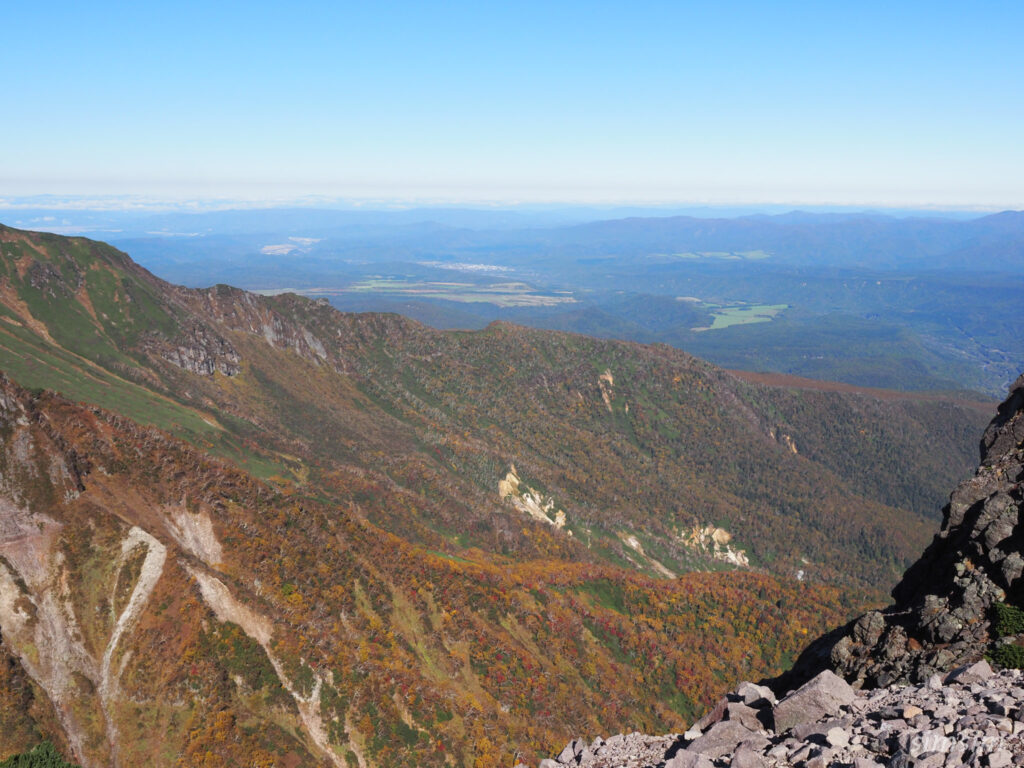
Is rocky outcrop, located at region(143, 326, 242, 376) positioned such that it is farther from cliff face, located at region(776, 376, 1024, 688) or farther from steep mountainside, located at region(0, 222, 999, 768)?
cliff face, located at region(776, 376, 1024, 688)

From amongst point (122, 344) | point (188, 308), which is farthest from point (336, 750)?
point (188, 308)

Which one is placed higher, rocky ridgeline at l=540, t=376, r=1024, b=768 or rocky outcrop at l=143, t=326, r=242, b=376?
rocky outcrop at l=143, t=326, r=242, b=376

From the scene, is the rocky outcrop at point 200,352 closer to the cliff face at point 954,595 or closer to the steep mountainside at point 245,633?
the steep mountainside at point 245,633

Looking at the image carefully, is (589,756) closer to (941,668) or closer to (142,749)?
(941,668)

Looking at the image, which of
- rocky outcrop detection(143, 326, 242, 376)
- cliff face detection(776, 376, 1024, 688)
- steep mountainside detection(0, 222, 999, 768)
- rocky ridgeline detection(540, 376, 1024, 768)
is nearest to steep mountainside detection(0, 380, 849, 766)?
steep mountainside detection(0, 222, 999, 768)

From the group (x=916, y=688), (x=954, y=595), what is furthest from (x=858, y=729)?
(x=954, y=595)
